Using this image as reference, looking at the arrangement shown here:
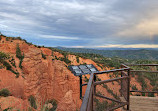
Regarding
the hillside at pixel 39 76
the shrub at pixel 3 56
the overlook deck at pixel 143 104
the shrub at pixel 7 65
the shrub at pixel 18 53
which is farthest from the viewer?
the shrub at pixel 18 53

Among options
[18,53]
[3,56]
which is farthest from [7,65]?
[18,53]

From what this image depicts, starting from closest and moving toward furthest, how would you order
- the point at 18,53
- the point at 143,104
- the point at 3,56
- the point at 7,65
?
1. the point at 143,104
2. the point at 7,65
3. the point at 3,56
4. the point at 18,53

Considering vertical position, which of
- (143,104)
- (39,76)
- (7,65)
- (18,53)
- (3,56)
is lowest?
(39,76)

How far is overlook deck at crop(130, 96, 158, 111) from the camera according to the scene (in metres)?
3.94

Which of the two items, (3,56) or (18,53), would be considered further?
(18,53)

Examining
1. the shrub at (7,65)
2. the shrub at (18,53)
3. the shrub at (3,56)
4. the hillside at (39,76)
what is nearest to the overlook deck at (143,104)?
the hillside at (39,76)

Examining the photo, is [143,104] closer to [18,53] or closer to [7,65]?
[7,65]

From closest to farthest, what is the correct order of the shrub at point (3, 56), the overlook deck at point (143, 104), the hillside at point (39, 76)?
the overlook deck at point (143, 104) → the hillside at point (39, 76) → the shrub at point (3, 56)

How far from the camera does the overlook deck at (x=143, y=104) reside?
12.9 feet

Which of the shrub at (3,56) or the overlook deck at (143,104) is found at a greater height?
the shrub at (3,56)

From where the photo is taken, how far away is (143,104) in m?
4.25

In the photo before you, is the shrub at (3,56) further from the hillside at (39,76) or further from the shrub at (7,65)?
the shrub at (7,65)

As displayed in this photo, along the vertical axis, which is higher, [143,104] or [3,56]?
[3,56]

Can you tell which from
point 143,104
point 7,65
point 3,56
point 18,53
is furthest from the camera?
point 18,53
